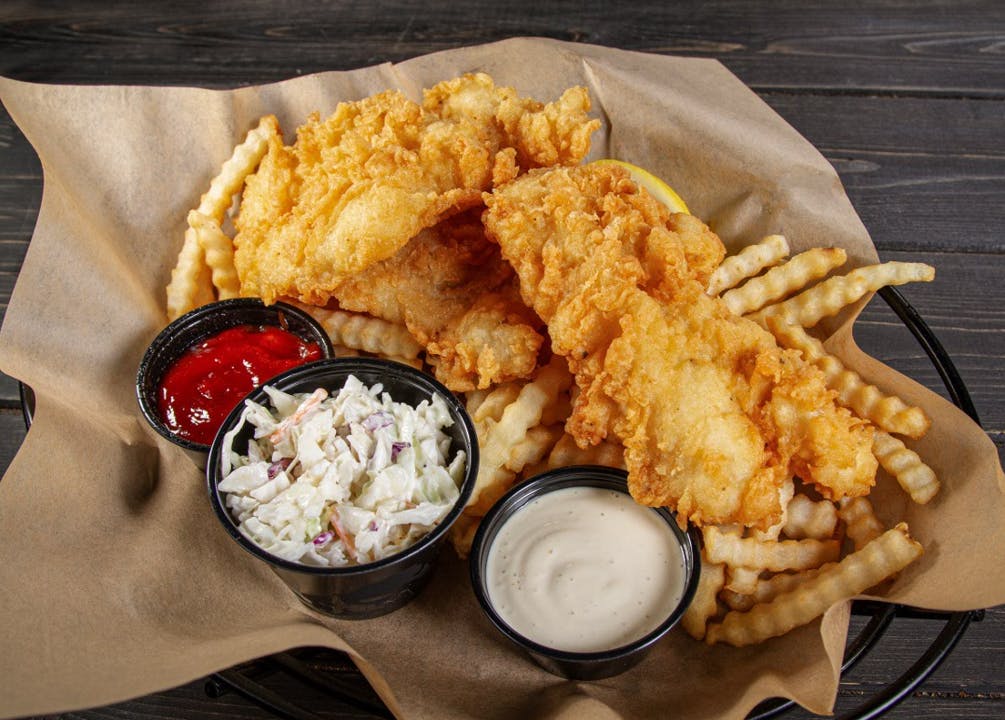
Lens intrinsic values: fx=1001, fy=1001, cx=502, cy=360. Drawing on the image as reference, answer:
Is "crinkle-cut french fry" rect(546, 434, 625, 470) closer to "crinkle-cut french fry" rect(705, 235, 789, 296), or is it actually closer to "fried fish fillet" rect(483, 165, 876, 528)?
"fried fish fillet" rect(483, 165, 876, 528)

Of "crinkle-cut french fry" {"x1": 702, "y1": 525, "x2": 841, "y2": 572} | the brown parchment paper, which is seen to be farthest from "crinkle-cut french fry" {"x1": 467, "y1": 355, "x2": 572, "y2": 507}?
"crinkle-cut french fry" {"x1": 702, "y1": 525, "x2": 841, "y2": 572}

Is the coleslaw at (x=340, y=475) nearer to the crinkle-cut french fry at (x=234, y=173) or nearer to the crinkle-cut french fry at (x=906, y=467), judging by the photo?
the crinkle-cut french fry at (x=234, y=173)

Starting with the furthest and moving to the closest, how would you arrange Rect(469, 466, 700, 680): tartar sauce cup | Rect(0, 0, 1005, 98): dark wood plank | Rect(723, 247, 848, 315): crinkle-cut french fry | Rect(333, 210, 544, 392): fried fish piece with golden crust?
Rect(0, 0, 1005, 98): dark wood plank → Rect(723, 247, 848, 315): crinkle-cut french fry → Rect(333, 210, 544, 392): fried fish piece with golden crust → Rect(469, 466, 700, 680): tartar sauce cup

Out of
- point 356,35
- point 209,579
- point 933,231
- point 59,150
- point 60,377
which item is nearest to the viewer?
point 209,579

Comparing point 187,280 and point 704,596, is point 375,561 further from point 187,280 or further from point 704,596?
point 187,280

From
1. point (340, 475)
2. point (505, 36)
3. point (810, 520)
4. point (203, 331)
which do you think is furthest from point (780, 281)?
point (505, 36)

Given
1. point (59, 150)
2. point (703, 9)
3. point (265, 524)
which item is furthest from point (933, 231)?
point (59, 150)

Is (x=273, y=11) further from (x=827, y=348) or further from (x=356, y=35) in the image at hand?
(x=827, y=348)
